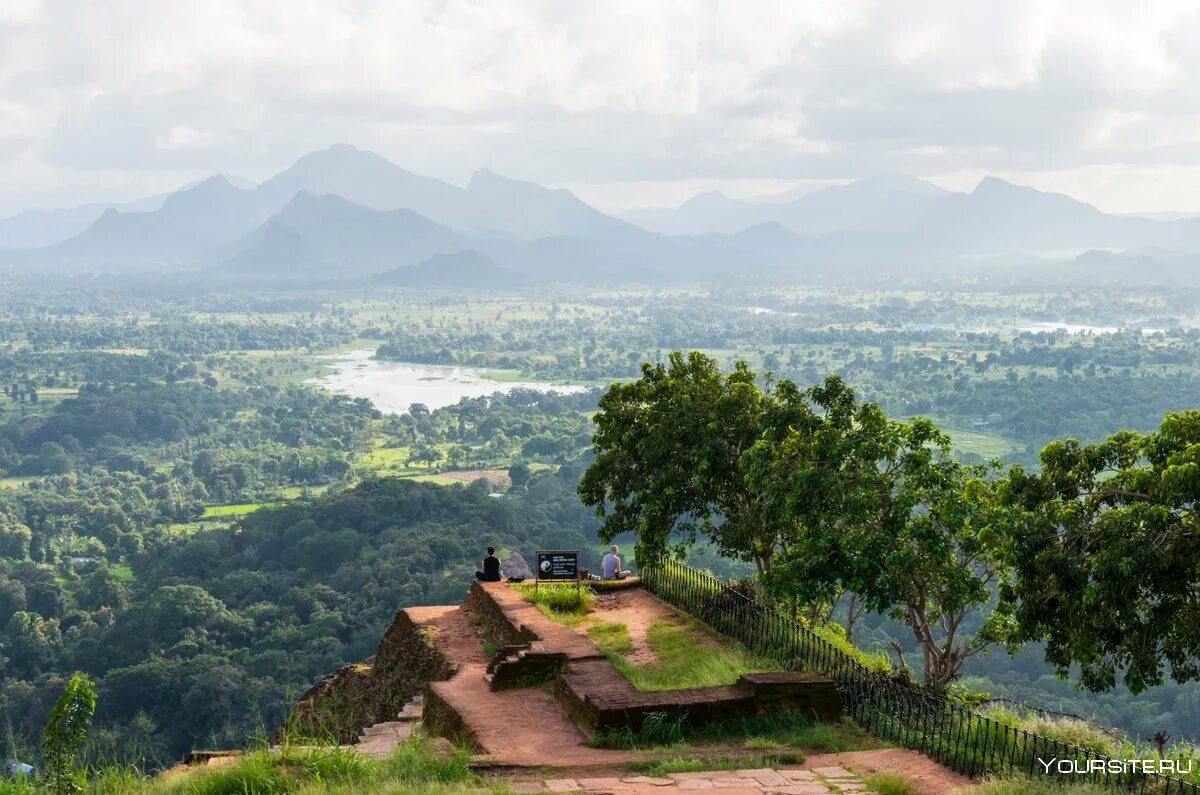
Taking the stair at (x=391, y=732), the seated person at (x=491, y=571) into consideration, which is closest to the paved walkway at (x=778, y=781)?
the stair at (x=391, y=732)

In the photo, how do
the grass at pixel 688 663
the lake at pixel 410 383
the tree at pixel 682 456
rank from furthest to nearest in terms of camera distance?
1. the lake at pixel 410 383
2. the tree at pixel 682 456
3. the grass at pixel 688 663

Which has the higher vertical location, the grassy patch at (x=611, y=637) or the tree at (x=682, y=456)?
the tree at (x=682, y=456)

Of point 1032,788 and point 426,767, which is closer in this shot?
point 1032,788

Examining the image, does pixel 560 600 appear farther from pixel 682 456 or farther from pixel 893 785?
pixel 893 785

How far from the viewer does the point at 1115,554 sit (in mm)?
10141

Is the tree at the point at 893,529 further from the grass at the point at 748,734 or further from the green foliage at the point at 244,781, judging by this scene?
the green foliage at the point at 244,781

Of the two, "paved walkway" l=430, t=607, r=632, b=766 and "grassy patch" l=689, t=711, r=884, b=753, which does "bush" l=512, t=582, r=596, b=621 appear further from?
"grassy patch" l=689, t=711, r=884, b=753

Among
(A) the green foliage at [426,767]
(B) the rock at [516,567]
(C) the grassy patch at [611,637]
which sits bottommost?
(B) the rock at [516,567]

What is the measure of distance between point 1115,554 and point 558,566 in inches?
369

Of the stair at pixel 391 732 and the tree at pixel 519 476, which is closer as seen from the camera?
the stair at pixel 391 732

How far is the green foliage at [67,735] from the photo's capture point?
9242 millimetres

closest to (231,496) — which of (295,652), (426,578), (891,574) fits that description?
(426,578)

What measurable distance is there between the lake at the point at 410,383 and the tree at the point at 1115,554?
121 m

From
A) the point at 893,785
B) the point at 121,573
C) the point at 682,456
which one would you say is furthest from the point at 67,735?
the point at 121,573
